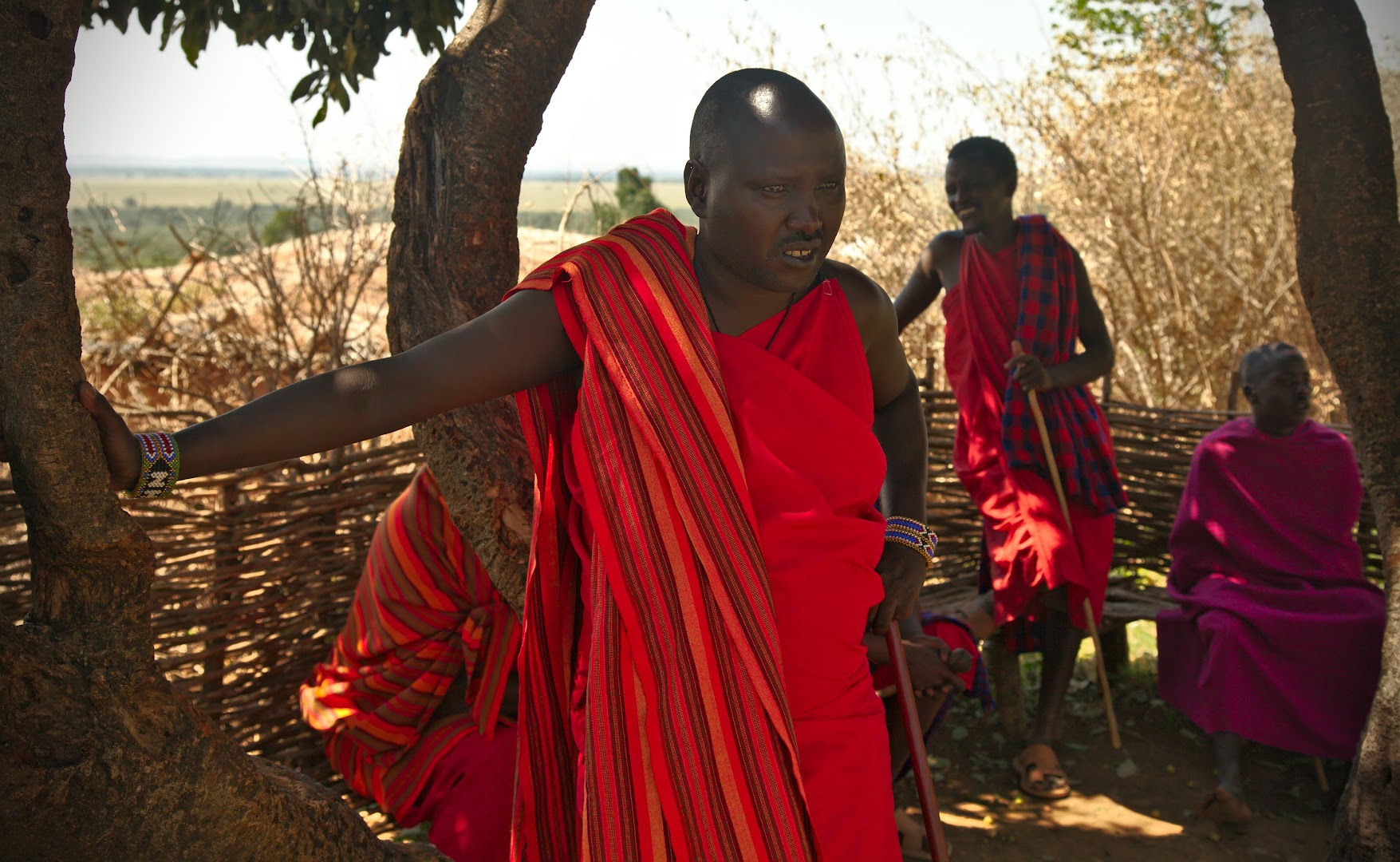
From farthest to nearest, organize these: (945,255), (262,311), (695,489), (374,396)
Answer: (262,311)
(945,255)
(695,489)
(374,396)

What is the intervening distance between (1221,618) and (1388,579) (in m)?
1.36

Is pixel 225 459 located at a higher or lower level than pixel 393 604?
higher

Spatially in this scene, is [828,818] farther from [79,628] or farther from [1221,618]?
[1221,618]

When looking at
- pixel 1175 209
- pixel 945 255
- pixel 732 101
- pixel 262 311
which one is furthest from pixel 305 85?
pixel 1175 209

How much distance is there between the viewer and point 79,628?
1695mm

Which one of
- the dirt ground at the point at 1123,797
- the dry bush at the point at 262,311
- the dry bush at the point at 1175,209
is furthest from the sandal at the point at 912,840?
the dry bush at the point at 1175,209

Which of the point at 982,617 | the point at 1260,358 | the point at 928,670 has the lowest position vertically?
the point at 982,617

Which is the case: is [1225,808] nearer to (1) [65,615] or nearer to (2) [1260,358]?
(2) [1260,358]

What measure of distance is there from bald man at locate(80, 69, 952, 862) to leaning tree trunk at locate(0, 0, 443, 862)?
137 mm

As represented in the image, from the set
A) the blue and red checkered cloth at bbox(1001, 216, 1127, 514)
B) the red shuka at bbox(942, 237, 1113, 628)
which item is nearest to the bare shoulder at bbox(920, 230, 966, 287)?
the red shuka at bbox(942, 237, 1113, 628)

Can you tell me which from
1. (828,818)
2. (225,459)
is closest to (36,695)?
(225,459)

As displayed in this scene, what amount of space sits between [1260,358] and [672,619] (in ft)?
12.1

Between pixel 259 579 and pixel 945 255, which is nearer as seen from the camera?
pixel 259 579

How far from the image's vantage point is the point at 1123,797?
4387 mm
